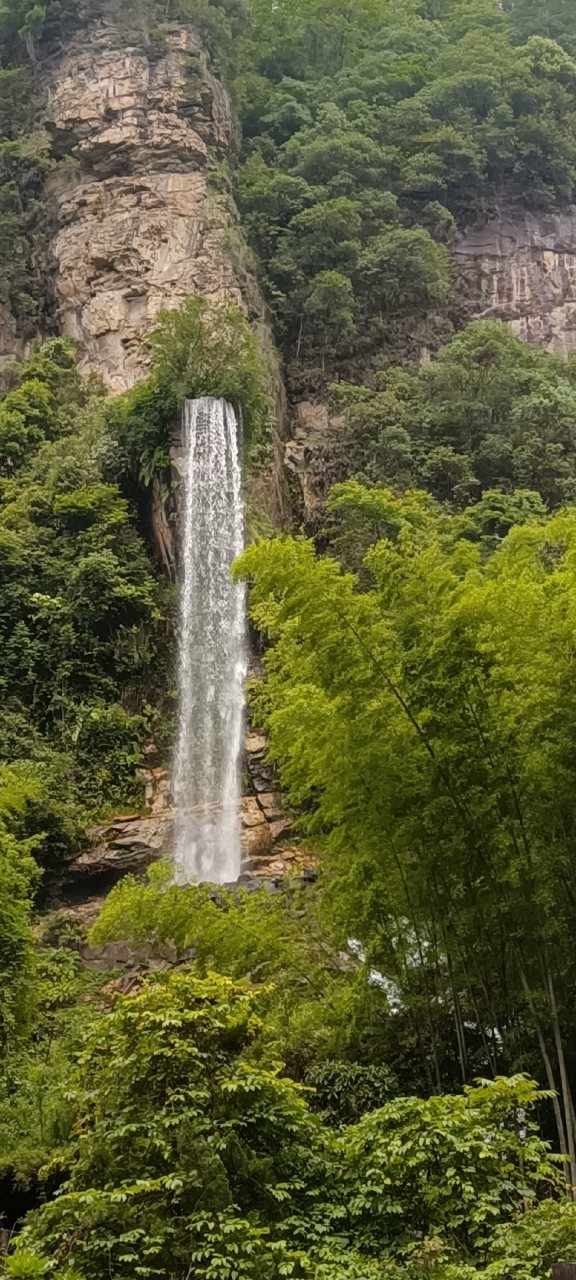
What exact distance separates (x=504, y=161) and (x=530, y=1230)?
29345 mm

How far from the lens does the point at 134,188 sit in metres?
24.0

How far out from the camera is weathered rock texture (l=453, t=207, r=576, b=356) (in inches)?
1039

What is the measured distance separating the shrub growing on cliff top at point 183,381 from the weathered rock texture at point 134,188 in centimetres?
292

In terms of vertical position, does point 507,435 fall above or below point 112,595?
above

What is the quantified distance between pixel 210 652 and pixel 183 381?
4938 mm

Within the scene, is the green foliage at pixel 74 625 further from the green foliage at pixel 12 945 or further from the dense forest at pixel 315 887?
the green foliage at pixel 12 945

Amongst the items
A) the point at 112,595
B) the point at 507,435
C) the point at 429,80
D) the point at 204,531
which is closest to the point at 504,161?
the point at 429,80

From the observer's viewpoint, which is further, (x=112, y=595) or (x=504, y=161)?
(x=504, y=161)

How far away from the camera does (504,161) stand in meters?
28.8

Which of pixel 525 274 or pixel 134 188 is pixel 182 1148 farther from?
pixel 525 274

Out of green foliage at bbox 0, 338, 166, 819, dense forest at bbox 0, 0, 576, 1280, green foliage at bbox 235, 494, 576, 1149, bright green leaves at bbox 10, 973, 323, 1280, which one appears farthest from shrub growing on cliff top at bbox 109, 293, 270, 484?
bright green leaves at bbox 10, 973, 323, 1280

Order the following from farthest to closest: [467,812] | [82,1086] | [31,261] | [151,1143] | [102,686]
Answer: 1. [31,261]
2. [102,686]
3. [467,812]
4. [82,1086]
5. [151,1143]

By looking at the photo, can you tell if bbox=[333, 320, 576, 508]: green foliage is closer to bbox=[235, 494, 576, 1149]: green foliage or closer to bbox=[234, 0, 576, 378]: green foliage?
bbox=[234, 0, 576, 378]: green foliage

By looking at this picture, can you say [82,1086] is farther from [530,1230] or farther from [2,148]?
[2,148]
